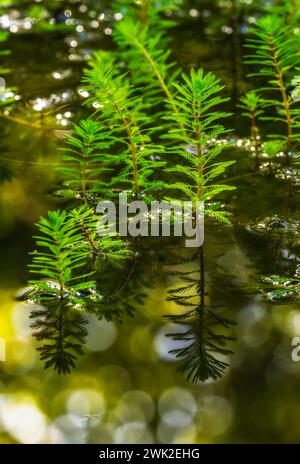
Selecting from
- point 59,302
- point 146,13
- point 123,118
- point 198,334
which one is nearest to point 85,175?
point 123,118

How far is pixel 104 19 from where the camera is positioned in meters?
3.66

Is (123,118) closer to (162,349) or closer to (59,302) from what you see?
(59,302)

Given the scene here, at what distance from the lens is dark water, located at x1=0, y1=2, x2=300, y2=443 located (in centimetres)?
145

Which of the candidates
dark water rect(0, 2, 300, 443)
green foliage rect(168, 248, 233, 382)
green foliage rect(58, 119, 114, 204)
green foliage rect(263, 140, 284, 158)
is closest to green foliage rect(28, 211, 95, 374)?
dark water rect(0, 2, 300, 443)

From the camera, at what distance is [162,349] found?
1.64m

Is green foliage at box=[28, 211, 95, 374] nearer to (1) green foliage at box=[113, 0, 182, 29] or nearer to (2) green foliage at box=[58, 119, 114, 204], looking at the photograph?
(2) green foliage at box=[58, 119, 114, 204]

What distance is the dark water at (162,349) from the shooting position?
1449mm

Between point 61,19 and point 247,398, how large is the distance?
2953mm

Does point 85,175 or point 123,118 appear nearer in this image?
point 123,118

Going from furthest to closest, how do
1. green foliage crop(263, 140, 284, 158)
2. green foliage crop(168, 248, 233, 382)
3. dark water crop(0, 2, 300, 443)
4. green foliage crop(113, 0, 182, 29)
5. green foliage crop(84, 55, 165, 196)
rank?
green foliage crop(113, 0, 182, 29), green foliage crop(263, 140, 284, 158), green foliage crop(84, 55, 165, 196), green foliage crop(168, 248, 233, 382), dark water crop(0, 2, 300, 443)

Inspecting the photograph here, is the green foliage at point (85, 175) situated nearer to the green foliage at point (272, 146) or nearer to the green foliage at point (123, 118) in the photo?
the green foliage at point (123, 118)

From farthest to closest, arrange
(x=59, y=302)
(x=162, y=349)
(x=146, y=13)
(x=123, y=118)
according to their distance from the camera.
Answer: (x=146, y=13) → (x=123, y=118) → (x=59, y=302) → (x=162, y=349)
